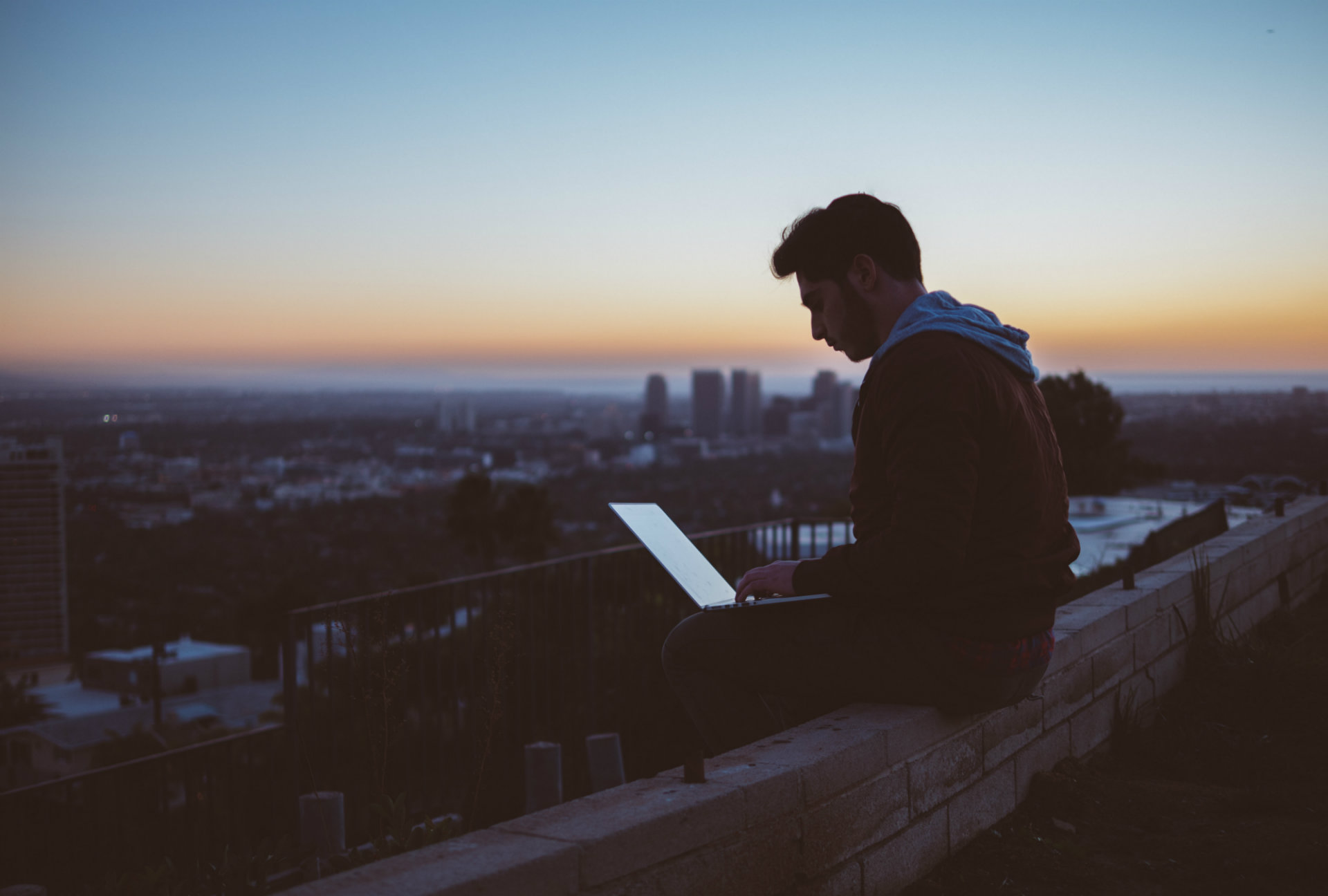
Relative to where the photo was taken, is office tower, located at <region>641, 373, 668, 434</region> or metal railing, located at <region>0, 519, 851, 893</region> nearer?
metal railing, located at <region>0, 519, 851, 893</region>

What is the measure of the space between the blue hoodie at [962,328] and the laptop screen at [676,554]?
0.81m

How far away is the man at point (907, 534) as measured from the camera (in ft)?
7.07

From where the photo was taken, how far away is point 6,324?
197 ft

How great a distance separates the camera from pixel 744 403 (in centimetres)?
9788

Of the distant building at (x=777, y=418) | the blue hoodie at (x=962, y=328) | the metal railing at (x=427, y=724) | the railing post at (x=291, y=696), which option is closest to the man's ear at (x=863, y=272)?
the blue hoodie at (x=962, y=328)

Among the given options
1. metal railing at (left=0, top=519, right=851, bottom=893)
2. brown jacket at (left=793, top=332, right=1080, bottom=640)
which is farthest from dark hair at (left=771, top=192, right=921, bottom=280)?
metal railing at (left=0, top=519, right=851, bottom=893)

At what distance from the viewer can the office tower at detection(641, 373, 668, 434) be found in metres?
93.0

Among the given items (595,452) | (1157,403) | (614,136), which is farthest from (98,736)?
(595,452)

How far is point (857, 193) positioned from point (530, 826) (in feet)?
5.50

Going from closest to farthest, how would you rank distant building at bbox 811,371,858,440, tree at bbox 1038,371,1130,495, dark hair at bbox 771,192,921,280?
dark hair at bbox 771,192,921,280 → tree at bbox 1038,371,1130,495 → distant building at bbox 811,371,858,440

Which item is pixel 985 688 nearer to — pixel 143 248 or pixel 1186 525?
pixel 1186 525

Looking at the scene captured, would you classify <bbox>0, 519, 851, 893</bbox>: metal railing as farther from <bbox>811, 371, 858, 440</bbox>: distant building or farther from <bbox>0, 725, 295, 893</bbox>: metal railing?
<bbox>811, 371, 858, 440</bbox>: distant building

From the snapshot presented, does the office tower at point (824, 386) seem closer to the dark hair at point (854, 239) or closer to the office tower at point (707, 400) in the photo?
the office tower at point (707, 400)

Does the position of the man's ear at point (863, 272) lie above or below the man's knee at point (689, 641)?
above
